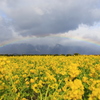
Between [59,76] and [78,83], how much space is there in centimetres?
388

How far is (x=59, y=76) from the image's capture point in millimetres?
6375

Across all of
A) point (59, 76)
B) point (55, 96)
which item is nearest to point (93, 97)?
point (55, 96)

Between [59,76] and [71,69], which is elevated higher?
[71,69]

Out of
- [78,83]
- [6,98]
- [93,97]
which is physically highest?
[78,83]

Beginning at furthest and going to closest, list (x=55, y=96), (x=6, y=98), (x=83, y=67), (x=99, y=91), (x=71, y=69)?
(x=83, y=67)
(x=6, y=98)
(x=55, y=96)
(x=71, y=69)
(x=99, y=91)

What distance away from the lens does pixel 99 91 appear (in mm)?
2316

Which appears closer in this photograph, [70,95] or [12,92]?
[70,95]

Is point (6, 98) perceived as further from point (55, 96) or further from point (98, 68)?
point (98, 68)

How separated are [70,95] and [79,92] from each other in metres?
0.13

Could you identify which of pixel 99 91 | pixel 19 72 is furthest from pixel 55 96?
pixel 19 72

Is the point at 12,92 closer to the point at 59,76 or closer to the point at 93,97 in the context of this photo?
the point at 93,97

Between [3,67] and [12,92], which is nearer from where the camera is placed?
[12,92]

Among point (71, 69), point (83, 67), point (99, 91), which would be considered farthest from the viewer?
point (83, 67)

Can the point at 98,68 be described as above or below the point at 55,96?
above
